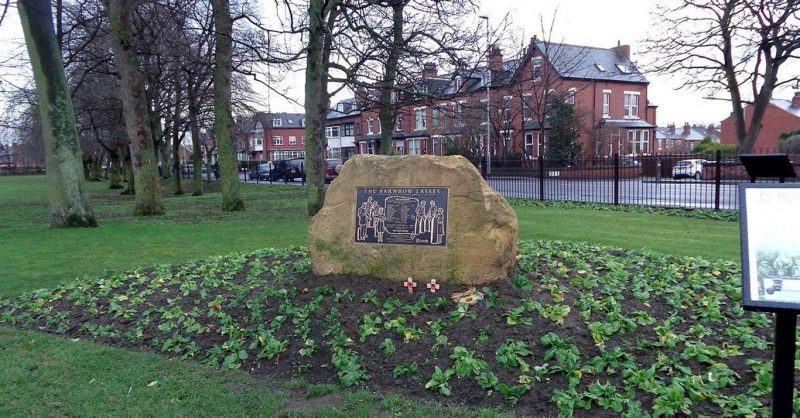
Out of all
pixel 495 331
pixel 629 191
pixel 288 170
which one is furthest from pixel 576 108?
pixel 495 331

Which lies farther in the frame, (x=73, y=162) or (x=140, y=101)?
(x=140, y=101)

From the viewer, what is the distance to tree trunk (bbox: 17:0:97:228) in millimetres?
11796

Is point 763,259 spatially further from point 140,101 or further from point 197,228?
point 140,101

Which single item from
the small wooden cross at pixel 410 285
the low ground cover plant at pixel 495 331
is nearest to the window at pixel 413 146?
the low ground cover plant at pixel 495 331

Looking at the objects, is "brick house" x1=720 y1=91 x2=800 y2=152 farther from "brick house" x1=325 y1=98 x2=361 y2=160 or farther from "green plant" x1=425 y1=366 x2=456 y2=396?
"green plant" x1=425 y1=366 x2=456 y2=396

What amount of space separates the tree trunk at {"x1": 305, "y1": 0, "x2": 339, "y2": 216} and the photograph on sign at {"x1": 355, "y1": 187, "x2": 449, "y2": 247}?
7576 millimetres

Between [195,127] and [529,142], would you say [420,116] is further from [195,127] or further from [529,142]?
[529,142]

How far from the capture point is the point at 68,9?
16859mm

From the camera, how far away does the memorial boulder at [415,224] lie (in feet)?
17.4

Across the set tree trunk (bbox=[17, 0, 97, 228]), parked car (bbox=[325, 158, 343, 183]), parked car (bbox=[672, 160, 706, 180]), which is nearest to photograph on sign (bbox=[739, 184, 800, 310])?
tree trunk (bbox=[17, 0, 97, 228])

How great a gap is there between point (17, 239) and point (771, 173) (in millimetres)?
13780

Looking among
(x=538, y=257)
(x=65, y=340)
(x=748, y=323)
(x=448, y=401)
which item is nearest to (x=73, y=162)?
(x=65, y=340)

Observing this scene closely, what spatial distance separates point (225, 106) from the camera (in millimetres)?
16406

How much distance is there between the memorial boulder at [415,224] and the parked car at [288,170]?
1357 inches
